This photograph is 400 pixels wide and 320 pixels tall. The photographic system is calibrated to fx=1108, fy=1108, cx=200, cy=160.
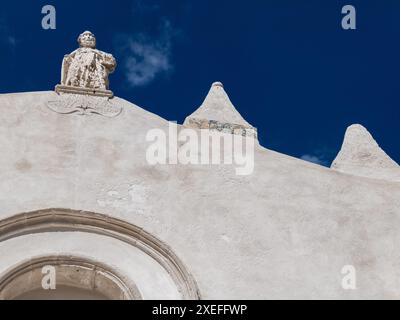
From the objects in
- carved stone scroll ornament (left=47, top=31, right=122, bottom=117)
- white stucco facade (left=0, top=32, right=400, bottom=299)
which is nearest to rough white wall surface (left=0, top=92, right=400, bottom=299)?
white stucco facade (left=0, top=32, right=400, bottom=299)

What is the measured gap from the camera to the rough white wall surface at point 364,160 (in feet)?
40.3

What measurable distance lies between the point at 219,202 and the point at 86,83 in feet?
7.53

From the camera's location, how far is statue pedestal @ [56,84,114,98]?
12219 mm

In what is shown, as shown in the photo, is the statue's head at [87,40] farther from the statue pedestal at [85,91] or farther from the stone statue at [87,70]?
the statue pedestal at [85,91]

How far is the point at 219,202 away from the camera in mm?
11289

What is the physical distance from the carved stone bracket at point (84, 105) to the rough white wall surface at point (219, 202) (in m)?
0.08

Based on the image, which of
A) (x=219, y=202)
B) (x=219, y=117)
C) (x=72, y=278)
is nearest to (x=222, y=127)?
(x=219, y=117)

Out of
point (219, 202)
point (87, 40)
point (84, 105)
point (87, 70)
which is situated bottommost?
point (219, 202)

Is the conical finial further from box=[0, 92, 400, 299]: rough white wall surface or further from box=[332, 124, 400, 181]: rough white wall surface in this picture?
box=[332, 124, 400, 181]: rough white wall surface

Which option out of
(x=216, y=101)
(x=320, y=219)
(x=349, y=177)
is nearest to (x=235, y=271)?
(x=320, y=219)

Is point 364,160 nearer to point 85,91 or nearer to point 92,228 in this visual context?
point 85,91

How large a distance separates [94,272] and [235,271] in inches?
53.0

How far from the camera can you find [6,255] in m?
10.5
